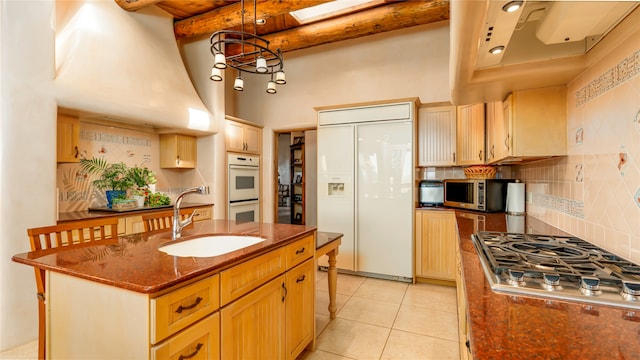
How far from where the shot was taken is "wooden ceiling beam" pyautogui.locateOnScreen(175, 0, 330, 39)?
303cm

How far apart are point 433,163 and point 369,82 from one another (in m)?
1.55

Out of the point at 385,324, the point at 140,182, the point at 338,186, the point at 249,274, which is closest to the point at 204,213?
the point at 140,182

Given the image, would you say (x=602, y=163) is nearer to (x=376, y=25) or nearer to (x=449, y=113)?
(x=449, y=113)

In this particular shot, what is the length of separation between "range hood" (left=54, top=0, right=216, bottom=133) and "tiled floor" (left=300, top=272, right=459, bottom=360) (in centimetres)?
275

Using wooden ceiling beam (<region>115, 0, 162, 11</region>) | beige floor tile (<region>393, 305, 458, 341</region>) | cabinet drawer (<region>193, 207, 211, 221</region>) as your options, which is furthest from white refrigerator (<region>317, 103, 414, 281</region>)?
wooden ceiling beam (<region>115, 0, 162, 11</region>)

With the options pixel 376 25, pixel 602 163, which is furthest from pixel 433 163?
pixel 602 163

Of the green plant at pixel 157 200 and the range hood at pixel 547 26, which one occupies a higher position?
the range hood at pixel 547 26

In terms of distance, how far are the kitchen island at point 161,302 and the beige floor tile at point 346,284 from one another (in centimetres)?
163

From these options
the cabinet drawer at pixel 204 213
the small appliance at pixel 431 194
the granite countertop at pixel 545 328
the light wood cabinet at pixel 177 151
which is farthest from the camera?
the light wood cabinet at pixel 177 151

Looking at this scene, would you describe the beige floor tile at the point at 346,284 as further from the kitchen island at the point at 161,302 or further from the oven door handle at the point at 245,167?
the oven door handle at the point at 245,167

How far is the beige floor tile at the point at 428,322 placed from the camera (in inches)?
93.6

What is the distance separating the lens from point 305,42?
3.99m

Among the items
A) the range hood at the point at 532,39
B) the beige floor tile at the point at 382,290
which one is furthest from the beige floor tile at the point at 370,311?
the range hood at the point at 532,39

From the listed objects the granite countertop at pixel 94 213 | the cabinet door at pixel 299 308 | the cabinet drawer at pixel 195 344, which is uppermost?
the granite countertop at pixel 94 213
